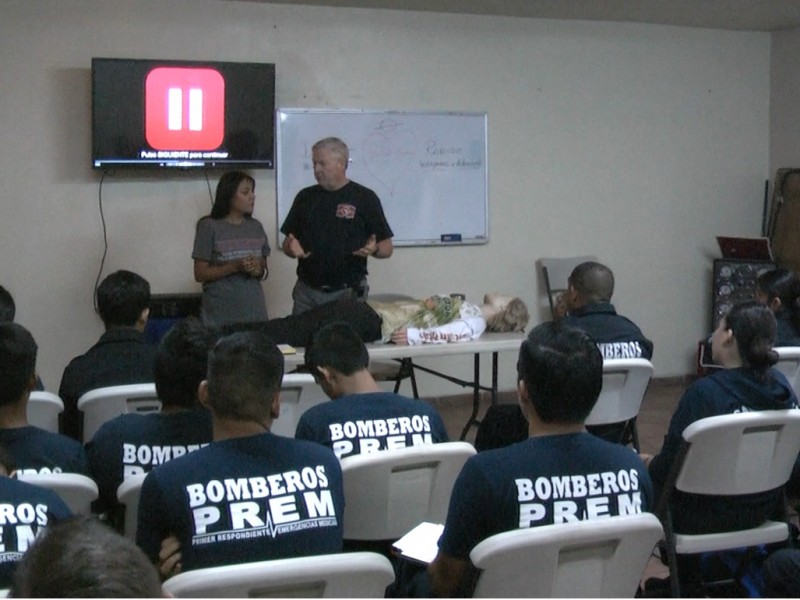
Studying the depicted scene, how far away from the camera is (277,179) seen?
20.0 ft

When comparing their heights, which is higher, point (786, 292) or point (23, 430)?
point (786, 292)

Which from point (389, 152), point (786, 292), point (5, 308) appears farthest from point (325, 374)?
point (389, 152)

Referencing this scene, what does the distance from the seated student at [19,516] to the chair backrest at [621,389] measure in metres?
2.36

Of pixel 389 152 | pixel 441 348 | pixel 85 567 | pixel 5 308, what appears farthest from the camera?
pixel 389 152

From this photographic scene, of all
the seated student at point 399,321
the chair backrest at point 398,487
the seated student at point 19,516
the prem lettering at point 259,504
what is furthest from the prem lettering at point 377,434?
the seated student at point 399,321

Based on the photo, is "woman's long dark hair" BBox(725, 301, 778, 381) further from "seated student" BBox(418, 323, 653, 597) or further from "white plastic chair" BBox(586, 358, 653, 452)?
"seated student" BBox(418, 323, 653, 597)

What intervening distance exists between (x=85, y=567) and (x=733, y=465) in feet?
7.04

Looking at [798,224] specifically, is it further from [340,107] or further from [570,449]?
[570,449]

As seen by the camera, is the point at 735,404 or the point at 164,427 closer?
the point at 164,427

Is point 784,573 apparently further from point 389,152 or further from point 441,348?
point 389,152

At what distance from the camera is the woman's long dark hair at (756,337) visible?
9.55ft

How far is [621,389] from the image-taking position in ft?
12.7

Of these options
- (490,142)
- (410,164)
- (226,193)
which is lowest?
(226,193)

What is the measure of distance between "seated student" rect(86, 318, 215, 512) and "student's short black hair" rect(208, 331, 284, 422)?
0.35 m
